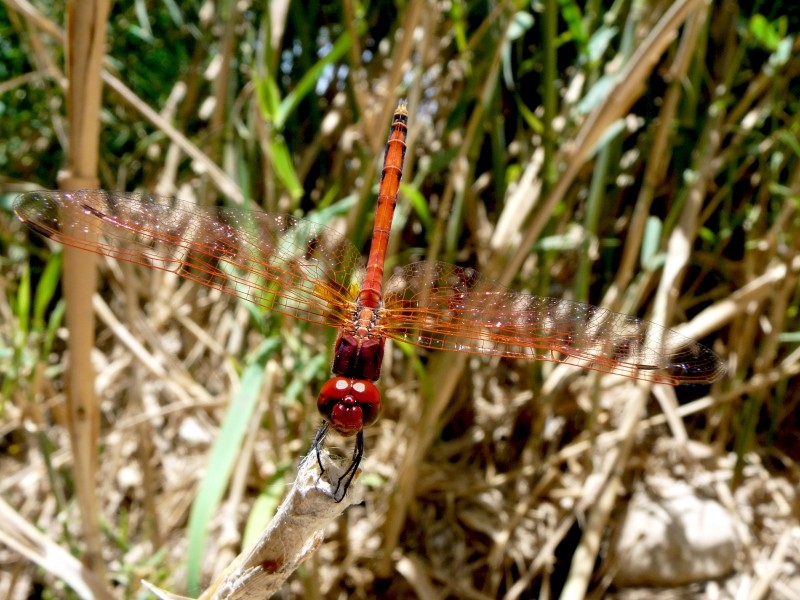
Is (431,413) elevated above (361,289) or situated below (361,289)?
below

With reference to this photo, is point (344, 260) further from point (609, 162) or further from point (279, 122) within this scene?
point (609, 162)

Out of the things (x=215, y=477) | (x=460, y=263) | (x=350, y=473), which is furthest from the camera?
(x=460, y=263)

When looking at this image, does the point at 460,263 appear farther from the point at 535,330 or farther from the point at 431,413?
the point at 535,330

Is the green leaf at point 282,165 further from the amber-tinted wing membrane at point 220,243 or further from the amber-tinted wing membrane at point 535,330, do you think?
the amber-tinted wing membrane at point 535,330

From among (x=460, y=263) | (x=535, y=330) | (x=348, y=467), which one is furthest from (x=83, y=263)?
(x=460, y=263)

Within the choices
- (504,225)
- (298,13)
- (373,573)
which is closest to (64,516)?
(373,573)

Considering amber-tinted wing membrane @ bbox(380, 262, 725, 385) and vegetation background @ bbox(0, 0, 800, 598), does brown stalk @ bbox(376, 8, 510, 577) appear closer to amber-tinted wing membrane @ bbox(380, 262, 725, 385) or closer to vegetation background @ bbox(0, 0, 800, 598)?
vegetation background @ bbox(0, 0, 800, 598)

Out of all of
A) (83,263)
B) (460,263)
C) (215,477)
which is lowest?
(215,477)
